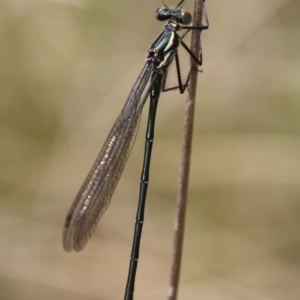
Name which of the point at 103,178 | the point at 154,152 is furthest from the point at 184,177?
the point at 154,152

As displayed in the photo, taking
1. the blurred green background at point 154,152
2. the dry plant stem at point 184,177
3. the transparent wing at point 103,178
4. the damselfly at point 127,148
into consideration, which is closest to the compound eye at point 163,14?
the damselfly at point 127,148

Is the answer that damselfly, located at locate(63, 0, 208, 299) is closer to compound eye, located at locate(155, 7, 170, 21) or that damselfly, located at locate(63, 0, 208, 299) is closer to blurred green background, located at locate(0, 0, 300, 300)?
compound eye, located at locate(155, 7, 170, 21)

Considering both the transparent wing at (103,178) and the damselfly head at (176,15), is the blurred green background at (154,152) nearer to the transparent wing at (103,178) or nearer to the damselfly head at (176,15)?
the damselfly head at (176,15)

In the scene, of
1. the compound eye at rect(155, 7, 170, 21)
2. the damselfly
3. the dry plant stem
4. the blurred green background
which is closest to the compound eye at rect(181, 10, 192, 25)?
the damselfly

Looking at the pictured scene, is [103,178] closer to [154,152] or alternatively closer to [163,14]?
[163,14]

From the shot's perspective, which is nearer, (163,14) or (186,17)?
(186,17)

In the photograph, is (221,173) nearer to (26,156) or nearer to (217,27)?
(217,27)

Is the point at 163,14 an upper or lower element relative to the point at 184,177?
upper
